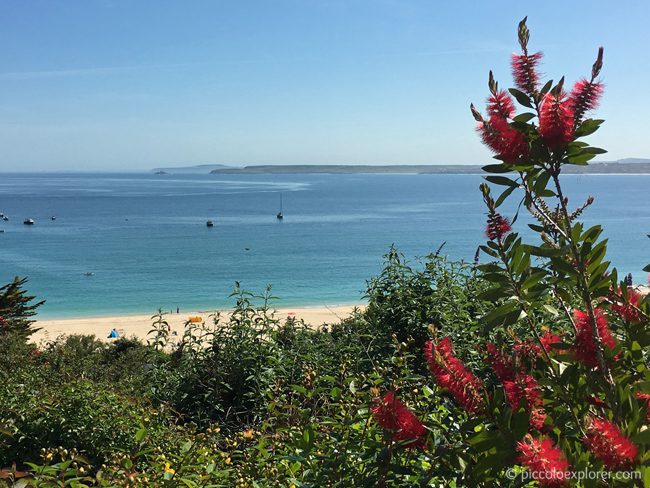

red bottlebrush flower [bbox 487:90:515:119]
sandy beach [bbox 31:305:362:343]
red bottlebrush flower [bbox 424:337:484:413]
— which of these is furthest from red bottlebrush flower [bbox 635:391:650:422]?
sandy beach [bbox 31:305:362:343]

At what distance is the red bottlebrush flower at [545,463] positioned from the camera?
128 centimetres

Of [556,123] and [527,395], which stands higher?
[556,123]

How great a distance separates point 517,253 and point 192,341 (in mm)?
4594

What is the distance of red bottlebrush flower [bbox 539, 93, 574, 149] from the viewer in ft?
5.47

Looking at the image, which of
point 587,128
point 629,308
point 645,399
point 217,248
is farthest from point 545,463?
point 217,248

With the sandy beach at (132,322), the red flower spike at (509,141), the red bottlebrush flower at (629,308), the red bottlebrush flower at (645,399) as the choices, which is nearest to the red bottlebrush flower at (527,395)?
the red bottlebrush flower at (645,399)

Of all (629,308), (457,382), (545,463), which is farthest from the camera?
(629,308)

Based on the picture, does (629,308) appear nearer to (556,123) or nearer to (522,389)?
(522,389)

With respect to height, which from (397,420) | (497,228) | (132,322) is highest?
(497,228)

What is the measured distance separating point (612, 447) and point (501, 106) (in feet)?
2.97

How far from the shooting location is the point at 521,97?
175 centimetres

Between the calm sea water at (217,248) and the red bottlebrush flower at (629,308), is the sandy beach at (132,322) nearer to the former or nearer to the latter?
the calm sea water at (217,248)

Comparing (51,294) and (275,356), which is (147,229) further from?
(275,356)

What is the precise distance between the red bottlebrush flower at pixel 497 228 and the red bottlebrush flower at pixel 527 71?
0.36 meters
